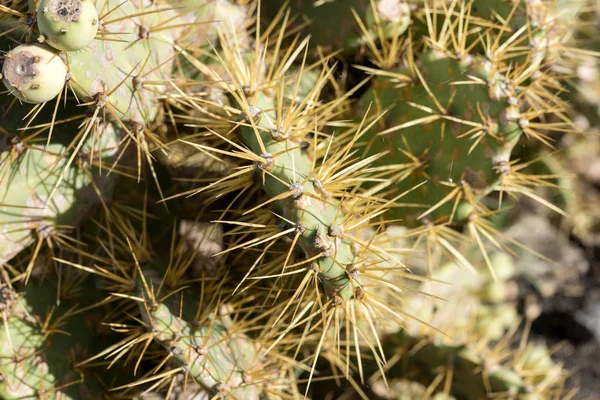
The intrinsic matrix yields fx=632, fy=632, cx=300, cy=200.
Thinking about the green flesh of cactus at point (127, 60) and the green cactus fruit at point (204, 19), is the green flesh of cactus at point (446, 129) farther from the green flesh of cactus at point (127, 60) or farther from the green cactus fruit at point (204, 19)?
the green flesh of cactus at point (127, 60)

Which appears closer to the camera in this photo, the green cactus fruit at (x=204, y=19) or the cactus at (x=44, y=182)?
the cactus at (x=44, y=182)

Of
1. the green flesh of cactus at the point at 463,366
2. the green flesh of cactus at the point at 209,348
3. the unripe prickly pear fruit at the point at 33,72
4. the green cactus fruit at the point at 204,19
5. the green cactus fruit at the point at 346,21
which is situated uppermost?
the unripe prickly pear fruit at the point at 33,72

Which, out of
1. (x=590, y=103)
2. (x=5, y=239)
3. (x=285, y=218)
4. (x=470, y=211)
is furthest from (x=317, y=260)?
(x=590, y=103)

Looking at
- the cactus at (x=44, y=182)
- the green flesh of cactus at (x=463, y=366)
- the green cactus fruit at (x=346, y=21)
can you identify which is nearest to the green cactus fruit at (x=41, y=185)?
the cactus at (x=44, y=182)

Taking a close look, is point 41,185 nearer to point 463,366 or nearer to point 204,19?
point 204,19

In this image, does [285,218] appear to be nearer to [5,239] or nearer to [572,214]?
[5,239]

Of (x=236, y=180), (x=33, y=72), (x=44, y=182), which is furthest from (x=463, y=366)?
(x=33, y=72)
